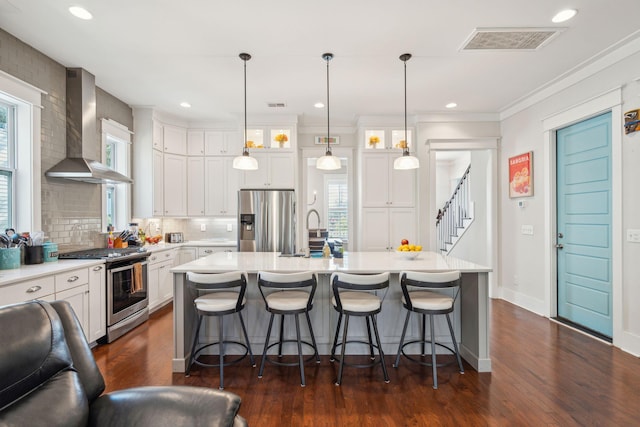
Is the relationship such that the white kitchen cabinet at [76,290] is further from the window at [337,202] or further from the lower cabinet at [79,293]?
the window at [337,202]

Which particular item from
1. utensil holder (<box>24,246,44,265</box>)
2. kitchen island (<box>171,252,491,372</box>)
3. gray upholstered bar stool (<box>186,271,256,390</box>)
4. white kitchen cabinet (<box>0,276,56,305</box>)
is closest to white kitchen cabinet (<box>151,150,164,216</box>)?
utensil holder (<box>24,246,44,265</box>)

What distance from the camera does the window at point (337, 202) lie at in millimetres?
7895

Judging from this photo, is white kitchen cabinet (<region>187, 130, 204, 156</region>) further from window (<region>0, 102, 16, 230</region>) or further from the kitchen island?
A: the kitchen island

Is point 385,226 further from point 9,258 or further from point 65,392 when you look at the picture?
point 65,392

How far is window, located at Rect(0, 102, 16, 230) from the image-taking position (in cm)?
300

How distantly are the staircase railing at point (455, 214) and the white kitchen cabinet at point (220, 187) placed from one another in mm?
3944

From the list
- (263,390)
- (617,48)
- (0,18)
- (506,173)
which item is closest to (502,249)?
(506,173)

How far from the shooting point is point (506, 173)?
5070 millimetres

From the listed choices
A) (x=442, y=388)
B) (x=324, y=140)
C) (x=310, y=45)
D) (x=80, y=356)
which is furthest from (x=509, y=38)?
(x=80, y=356)

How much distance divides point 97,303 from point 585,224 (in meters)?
5.29

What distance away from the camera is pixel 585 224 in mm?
3742

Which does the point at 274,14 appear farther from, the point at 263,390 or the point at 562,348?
the point at 562,348

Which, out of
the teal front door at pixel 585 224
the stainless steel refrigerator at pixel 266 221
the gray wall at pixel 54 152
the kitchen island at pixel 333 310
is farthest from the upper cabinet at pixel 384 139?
the gray wall at pixel 54 152

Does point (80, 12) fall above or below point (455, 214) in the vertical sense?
above
